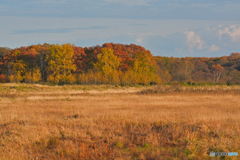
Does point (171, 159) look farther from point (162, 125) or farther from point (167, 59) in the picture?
point (167, 59)

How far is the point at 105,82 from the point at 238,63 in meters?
52.2

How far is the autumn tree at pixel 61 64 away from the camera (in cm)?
6178

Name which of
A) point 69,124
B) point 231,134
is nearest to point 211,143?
point 231,134

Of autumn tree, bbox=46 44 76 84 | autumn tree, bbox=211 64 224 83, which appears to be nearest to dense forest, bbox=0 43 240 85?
autumn tree, bbox=46 44 76 84

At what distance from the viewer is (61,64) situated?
6319cm

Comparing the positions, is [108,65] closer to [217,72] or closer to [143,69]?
[143,69]

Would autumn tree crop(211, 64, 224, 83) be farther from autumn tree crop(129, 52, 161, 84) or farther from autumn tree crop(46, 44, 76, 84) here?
autumn tree crop(46, 44, 76, 84)

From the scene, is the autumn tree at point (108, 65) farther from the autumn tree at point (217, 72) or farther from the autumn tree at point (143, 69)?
the autumn tree at point (217, 72)

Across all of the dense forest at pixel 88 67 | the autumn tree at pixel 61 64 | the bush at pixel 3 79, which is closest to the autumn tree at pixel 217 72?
the dense forest at pixel 88 67

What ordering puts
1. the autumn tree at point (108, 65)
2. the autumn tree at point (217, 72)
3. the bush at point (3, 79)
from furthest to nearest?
the autumn tree at point (217, 72) → the bush at point (3, 79) → the autumn tree at point (108, 65)

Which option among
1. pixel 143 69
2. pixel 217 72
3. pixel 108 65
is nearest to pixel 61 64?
pixel 108 65

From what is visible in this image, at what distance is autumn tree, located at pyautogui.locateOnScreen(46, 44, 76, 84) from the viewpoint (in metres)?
61.8

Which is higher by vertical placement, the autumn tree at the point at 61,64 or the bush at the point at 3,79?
the autumn tree at the point at 61,64

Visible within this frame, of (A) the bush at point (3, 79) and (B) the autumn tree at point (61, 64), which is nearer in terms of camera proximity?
(B) the autumn tree at point (61, 64)
